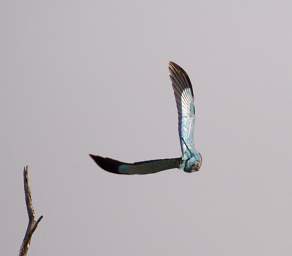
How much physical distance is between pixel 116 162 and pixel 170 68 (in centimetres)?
124

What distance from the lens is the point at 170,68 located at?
21.2 ft

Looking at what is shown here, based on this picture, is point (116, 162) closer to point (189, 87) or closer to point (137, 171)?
point (137, 171)

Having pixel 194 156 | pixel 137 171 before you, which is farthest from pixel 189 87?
pixel 137 171

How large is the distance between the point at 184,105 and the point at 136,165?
43.2 inches

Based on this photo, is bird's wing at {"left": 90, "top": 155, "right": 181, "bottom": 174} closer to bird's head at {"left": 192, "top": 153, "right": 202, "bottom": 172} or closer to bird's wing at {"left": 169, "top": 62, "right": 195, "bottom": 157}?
bird's head at {"left": 192, "top": 153, "right": 202, "bottom": 172}

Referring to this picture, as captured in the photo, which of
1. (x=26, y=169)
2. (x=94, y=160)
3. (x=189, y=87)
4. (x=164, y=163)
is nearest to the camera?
(x=94, y=160)

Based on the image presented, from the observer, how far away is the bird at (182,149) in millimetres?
5699

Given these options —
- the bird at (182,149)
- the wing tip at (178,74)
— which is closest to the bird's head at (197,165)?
the bird at (182,149)

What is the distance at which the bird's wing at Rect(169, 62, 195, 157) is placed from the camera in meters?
6.44

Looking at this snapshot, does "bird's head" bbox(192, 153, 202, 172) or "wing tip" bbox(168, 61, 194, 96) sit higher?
"wing tip" bbox(168, 61, 194, 96)

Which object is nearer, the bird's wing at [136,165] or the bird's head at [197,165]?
the bird's wing at [136,165]

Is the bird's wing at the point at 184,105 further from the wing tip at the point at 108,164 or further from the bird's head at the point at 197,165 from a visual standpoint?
the wing tip at the point at 108,164

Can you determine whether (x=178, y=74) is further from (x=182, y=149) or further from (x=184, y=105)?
(x=182, y=149)

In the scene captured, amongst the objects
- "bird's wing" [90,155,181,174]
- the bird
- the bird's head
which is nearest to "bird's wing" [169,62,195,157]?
the bird
